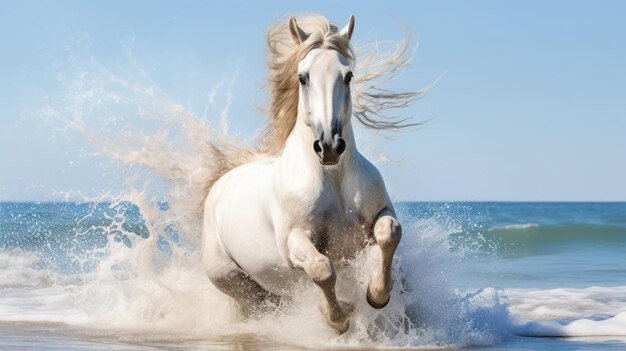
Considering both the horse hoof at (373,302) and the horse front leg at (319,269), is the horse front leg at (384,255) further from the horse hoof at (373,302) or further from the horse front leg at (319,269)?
the horse front leg at (319,269)

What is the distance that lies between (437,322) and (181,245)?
8.19 ft

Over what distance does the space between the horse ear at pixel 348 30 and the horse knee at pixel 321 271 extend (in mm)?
1213

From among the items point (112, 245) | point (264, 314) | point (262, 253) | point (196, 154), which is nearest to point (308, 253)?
point (262, 253)

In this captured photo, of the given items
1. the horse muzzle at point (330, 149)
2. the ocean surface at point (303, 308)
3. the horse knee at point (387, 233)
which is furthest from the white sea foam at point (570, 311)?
the horse muzzle at point (330, 149)

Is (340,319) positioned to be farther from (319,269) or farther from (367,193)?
(367,193)

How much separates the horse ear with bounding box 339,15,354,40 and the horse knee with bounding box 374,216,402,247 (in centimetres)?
103

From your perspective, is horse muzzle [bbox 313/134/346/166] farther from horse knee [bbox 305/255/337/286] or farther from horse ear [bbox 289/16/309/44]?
horse ear [bbox 289/16/309/44]

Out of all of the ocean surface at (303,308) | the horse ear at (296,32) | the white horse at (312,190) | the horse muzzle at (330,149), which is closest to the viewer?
the horse muzzle at (330,149)

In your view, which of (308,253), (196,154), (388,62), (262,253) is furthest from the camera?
(196,154)

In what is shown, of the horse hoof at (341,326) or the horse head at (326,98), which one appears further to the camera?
the horse hoof at (341,326)

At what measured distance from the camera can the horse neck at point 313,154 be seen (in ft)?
15.7

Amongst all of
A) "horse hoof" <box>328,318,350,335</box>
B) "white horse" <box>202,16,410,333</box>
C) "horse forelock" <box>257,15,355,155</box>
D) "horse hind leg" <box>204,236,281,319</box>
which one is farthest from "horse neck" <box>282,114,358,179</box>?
"horse hind leg" <box>204,236,281,319</box>

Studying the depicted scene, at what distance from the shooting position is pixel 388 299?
482 centimetres

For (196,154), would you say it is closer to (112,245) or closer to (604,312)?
(112,245)
